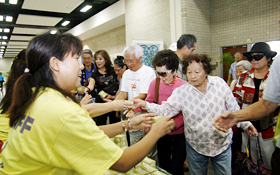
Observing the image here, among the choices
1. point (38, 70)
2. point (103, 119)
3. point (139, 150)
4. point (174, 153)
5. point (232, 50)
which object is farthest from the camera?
point (232, 50)

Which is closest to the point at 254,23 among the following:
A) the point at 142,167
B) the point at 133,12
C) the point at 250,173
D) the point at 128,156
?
the point at 133,12

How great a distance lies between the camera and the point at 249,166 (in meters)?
2.16

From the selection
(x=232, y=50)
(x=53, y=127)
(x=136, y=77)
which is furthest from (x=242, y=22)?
(x=53, y=127)

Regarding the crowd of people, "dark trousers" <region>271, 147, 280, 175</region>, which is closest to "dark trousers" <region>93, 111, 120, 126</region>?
the crowd of people

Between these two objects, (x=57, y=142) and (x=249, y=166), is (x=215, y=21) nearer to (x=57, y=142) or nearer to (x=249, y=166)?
(x=249, y=166)

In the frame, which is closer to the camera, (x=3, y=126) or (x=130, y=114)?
(x=3, y=126)

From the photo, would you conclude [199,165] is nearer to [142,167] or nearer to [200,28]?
[142,167]

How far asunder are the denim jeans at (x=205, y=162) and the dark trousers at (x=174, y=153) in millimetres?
212

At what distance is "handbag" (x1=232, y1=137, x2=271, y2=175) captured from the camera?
2.04 m

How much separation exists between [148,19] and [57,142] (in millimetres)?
7346

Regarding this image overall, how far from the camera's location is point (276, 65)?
4.75ft

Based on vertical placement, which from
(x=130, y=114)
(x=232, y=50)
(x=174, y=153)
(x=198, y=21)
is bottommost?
(x=174, y=153)

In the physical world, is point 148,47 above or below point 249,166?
above

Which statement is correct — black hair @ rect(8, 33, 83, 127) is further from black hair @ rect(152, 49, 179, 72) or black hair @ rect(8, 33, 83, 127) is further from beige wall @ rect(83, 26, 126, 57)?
beige wall @ rect(83, 26, 126, 57)
